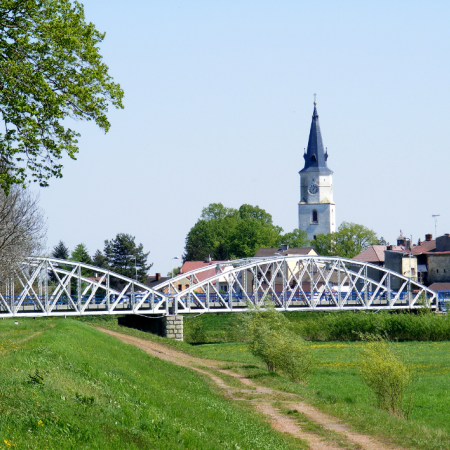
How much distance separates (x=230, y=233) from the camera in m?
131

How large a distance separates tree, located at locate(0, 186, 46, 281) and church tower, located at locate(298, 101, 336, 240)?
10807 cm

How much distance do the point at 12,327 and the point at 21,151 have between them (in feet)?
87.9

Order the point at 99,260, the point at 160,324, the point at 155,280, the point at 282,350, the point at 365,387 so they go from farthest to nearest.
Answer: the point at 155,280
the point at 99,260
the point at 160,324
the point at 282,350
the point at 365,387

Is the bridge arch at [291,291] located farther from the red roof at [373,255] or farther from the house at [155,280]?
the house at [155,280]

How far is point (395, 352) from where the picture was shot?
23.8m

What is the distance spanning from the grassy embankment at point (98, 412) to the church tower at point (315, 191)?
130 meters

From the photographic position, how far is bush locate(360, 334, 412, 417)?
74.0 ft

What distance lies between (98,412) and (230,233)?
11811 cm

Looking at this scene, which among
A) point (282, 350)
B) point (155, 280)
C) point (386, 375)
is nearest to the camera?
point (386, 375)

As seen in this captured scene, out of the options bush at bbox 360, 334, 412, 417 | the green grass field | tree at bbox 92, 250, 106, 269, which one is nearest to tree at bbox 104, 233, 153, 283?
tree at bbox 92, 250, 106, 269

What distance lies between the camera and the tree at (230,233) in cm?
12650

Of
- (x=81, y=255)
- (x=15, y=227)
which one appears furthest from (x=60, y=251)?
(x=15, y=227)

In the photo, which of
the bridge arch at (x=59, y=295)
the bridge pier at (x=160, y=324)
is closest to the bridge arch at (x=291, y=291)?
the bridge pier at (x=160, y=324)

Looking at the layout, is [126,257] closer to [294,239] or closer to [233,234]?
[233,234]
